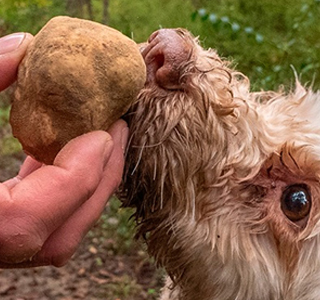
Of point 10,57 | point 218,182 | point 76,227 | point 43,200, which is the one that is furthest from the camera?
point 218,182

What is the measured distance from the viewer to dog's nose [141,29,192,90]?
1.96 meters

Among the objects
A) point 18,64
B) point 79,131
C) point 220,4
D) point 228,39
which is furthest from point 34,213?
point 220,4

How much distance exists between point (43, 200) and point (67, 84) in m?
0.35

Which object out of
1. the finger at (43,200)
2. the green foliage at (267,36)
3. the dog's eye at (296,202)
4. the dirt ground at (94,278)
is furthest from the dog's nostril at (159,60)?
the dirt ground at (94,278)

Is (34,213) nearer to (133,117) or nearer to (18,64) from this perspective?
(18,64)

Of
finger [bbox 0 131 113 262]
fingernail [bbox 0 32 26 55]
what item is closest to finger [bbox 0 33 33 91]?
fingernail [bbox 0 32 26 55]

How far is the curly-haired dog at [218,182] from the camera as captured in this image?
1.99 meters

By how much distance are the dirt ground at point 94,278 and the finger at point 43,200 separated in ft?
8.91

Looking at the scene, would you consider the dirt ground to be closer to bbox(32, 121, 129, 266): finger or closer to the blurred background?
the blurred background

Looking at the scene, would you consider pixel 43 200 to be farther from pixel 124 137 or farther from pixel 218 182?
pixel 218 182

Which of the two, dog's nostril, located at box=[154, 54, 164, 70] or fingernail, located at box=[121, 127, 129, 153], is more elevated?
dog's nostril, located at box=[154, 54, 164, 70]

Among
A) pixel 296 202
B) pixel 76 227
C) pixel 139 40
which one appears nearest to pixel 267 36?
pixel 139 40

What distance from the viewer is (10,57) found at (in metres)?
1.71

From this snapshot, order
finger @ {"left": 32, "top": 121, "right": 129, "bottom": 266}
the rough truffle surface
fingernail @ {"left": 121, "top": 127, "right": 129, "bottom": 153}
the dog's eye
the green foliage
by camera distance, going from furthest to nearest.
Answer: the green foliage → the dog's eye → fingernail @ {"left": 121, "top": 127, "right": 129, "bottom": 153} → the rough truffle surface → finger @ {"left": 32, "top": 121, "right": 129, "bottom": 266}
